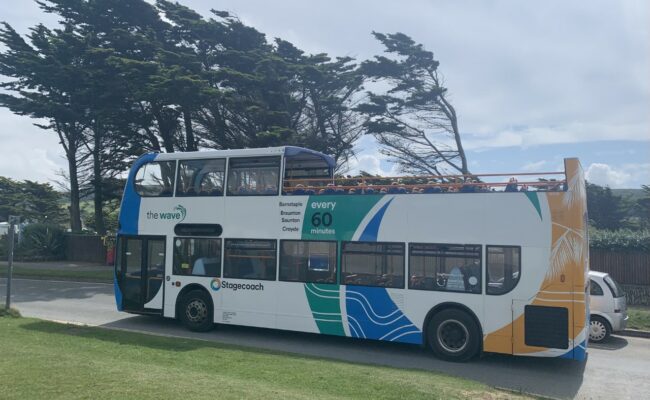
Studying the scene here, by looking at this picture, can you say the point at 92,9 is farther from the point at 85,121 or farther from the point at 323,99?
the point at 323,99

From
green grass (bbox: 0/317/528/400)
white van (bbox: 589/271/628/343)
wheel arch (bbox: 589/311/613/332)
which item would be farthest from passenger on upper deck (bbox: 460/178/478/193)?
wheel arch (bbox: 589/311/613/332)

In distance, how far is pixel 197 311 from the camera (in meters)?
11.9

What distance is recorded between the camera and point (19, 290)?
19594mm

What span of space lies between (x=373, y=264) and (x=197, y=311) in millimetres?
4339

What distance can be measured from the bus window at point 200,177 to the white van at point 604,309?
28.5 feet

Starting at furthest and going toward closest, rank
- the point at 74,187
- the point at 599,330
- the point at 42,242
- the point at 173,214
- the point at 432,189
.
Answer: the point at 74,187, the point at 42,242, the point at 173,214, the point at 599,330, the point at 432,189

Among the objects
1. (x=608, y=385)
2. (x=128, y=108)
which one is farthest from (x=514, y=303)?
(x=128, y=108)

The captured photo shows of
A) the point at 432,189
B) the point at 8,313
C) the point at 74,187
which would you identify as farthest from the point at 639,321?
the point at 74,187

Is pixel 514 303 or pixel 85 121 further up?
pixel 85 121

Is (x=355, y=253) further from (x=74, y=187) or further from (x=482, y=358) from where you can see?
(x=74, y=187)

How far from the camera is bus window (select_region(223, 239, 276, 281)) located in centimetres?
1118

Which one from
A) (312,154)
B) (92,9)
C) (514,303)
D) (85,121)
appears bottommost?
(514,303)

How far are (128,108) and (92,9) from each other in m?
7.08

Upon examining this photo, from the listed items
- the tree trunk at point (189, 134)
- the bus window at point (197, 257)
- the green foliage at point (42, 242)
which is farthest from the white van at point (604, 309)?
the green foliage at point (42, 242)
